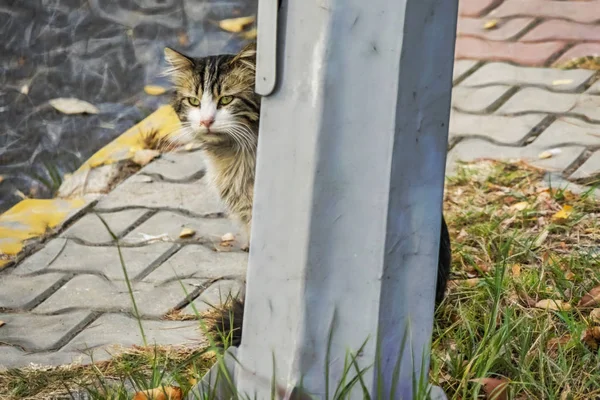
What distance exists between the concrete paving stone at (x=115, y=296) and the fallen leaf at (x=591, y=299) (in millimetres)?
1385

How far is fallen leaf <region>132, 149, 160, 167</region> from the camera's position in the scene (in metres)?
4.46

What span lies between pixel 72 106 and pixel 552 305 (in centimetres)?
316

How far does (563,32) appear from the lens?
5098mm

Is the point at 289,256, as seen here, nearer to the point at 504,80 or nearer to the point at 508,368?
the point at 508,368

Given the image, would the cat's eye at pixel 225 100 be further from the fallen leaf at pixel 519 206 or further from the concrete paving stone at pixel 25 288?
the fallen leaf at pixel 519 206

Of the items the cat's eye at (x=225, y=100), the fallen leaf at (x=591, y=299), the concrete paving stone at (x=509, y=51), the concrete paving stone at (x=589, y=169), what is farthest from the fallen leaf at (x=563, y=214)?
the concrete paving stone at (x=509, y=51)

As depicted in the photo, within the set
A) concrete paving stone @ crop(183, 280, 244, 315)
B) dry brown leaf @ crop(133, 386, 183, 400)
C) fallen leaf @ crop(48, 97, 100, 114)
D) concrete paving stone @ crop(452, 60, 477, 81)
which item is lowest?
dry brown leaf @ crop(133, 386, 183, 400)

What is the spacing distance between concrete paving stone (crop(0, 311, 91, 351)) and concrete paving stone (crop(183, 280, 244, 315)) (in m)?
0.38

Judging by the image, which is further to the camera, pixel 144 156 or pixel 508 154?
pixel 144 156

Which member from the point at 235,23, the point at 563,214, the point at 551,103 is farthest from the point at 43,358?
the point at 235,23

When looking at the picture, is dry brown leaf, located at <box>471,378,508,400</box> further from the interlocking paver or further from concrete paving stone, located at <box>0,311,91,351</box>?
the interlocking paver

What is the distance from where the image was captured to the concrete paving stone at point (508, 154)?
13.2 feet

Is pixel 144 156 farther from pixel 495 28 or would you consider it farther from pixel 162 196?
pixel 495 28

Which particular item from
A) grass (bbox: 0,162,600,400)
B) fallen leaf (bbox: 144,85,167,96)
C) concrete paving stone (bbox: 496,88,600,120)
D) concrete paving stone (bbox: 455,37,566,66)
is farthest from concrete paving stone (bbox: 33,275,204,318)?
concrete paving stone (bbox: 455,37,566,66)
